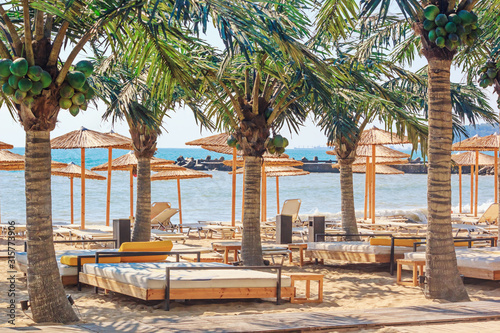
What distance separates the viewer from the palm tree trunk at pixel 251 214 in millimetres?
8984

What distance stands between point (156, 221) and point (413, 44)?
850 centimetres

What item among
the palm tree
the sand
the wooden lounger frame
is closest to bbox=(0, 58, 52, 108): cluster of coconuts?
the sand

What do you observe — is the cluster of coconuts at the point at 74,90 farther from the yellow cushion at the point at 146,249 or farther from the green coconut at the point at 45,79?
the yellow cushion at the point at 146,249

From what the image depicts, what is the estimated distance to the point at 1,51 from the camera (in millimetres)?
5328

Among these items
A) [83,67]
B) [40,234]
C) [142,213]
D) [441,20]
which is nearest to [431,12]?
[441,20]

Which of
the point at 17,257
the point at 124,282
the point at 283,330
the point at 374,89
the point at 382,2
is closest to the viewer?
the point at 283,330

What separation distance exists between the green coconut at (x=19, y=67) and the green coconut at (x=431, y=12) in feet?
14.3

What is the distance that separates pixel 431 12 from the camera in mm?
6633

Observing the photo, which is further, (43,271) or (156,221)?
(156,221)

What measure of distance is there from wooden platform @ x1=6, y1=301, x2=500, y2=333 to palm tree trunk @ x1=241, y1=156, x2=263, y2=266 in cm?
353

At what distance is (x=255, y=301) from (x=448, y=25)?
3.89 meters

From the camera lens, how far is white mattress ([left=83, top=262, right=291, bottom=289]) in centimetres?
639

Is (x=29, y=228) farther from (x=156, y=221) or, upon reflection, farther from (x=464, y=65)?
(x=156, y=221)

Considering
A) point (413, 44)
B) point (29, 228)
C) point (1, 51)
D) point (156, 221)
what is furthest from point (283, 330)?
point (156, 221)
